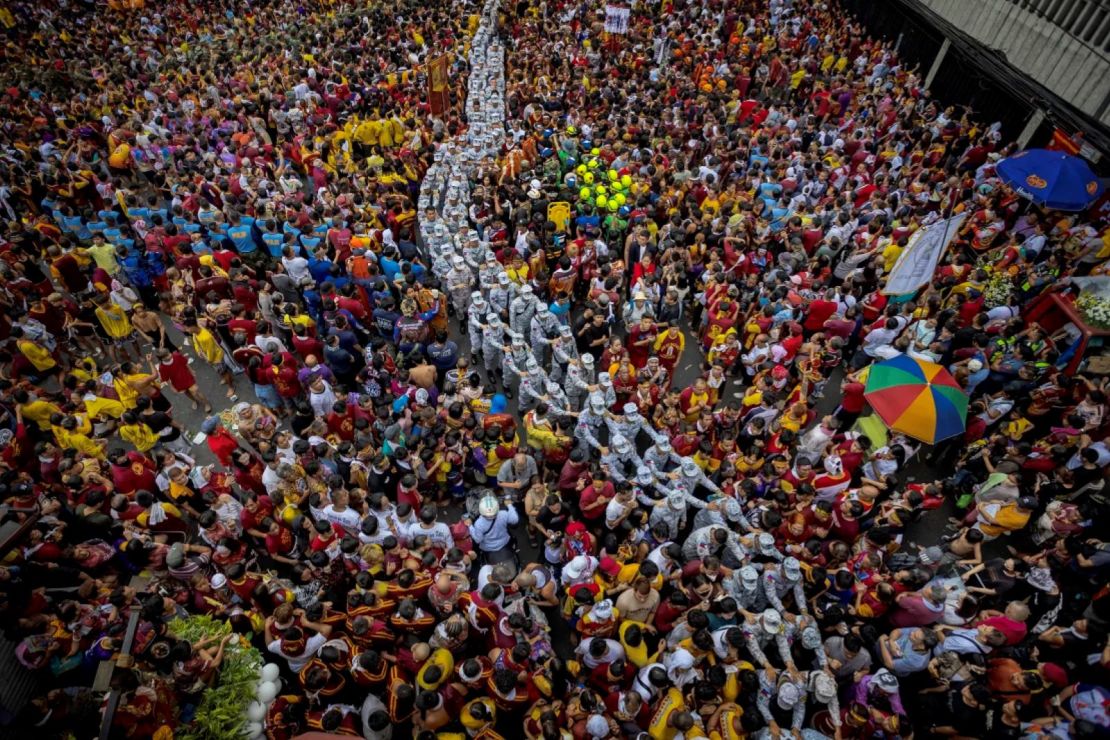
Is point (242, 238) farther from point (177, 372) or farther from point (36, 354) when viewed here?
point (36, 354)

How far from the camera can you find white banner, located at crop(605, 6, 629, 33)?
17188 millimetres

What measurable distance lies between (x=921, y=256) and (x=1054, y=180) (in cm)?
444

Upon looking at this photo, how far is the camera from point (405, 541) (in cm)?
605

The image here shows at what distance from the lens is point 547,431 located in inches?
273

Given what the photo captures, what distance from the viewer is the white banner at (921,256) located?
7.18 meters

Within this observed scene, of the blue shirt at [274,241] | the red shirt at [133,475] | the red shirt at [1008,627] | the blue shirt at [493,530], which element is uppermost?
the red shirt at [1008,627]

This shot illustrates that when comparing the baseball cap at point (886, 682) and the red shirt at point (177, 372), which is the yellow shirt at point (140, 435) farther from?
the baseball cap at point (886, 682)

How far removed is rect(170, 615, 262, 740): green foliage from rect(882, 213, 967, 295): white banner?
8246mm

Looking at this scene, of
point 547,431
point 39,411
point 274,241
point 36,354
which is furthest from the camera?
point 274,241

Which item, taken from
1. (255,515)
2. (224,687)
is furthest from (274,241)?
A: (224,687)

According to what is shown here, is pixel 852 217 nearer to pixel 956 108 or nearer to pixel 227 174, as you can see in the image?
pixel 956 108

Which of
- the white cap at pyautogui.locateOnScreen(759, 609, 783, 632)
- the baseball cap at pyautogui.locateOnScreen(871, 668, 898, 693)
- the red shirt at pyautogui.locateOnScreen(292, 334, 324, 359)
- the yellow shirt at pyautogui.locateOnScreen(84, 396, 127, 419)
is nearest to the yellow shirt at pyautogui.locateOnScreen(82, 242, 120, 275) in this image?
the yellow shirt at pyautogui.locateOnScreen(84, 396, 127, 419)

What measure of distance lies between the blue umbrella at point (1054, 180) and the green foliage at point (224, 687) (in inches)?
499

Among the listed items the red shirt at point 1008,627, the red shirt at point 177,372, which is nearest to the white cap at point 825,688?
the red shirt at point 1008,627
